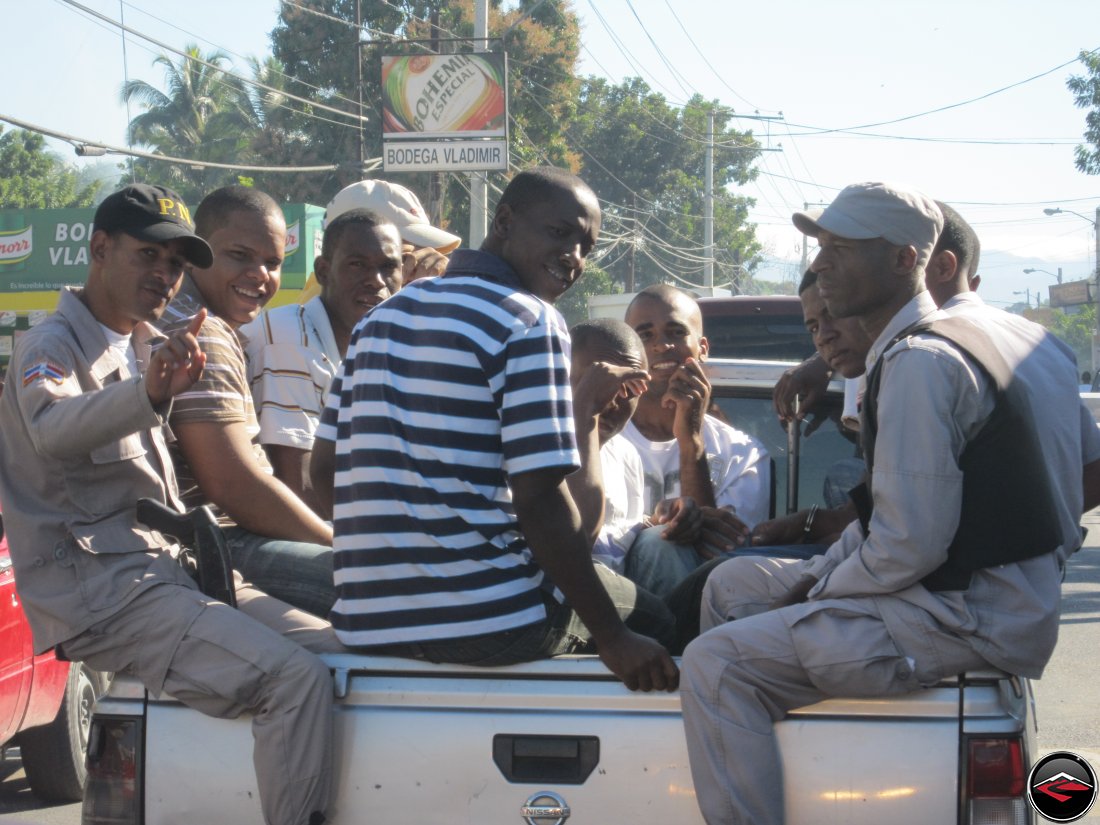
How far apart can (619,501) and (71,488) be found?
1.73m

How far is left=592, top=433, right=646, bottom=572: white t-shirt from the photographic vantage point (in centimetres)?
383

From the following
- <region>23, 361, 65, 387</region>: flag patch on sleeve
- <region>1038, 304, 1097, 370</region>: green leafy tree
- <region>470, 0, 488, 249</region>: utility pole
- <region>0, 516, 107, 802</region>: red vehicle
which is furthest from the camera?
<region>1038, 304, 1097, 370</region>: green leafy tree

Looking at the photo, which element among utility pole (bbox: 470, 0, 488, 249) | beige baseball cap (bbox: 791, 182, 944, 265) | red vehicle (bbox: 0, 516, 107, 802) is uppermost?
utility pole (bbox: 470, 0, 488, 249)

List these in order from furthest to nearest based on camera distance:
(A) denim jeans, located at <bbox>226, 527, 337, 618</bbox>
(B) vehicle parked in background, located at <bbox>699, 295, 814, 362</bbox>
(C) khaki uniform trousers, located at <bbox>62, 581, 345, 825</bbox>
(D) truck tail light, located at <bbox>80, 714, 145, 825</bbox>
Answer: (B) vehicle parked in background, located at <bbox>699, 295, 814, 362</bbox> → (A) denim jeans, located at <bbox>226, 527, 337, 618</bbox> → (D) truck tail light, located at <bbox>80, 714, 145, 825</bbox> → (C) khaki uniform trousers, located at <bbox>62, 581, 345, 825</bbox>

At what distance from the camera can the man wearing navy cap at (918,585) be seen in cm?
259

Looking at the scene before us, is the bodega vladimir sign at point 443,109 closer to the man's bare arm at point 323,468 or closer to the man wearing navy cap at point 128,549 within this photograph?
the man's bare arm at point 323,468

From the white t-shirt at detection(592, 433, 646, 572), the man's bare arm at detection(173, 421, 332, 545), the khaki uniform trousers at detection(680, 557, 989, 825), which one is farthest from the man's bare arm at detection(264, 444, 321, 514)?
the khaki uniform trousers at detection(680, 557, 989, 825)

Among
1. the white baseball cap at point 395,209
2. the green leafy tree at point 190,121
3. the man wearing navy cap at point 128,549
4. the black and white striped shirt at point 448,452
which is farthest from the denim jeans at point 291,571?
the green leafy tree at point 190,121

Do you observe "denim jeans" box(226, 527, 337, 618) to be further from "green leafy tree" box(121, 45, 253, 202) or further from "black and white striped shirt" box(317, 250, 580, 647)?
"green leafy tree" box(121, 45, 253, 202)

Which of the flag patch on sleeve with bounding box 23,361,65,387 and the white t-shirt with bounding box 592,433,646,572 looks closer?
the flag patch on sleeve with bounding box 23,361,65,387

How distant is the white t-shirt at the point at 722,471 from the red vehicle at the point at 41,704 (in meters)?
2.60

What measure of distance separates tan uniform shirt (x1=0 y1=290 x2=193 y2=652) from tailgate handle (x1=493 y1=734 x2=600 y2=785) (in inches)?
34.4

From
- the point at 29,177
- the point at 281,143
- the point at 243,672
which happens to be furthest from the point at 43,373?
the point at 29,177

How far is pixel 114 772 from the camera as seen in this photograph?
2770 mm
